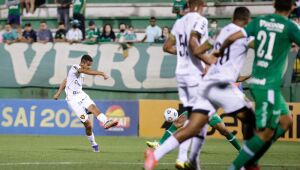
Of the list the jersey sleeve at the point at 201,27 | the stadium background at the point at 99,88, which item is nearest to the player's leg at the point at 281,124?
the jersey sleeve at the point at 201,27

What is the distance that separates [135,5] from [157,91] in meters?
6.84

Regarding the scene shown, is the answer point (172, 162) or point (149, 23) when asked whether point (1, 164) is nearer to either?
point (172, 162)

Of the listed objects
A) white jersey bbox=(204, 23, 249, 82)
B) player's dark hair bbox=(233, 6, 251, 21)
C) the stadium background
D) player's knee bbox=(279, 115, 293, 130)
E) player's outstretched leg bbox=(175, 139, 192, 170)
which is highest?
player's dark hair bbox=(233, 6, 251, 21)

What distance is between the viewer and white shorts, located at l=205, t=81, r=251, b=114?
1045 cm

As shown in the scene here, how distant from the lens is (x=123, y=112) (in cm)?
2300

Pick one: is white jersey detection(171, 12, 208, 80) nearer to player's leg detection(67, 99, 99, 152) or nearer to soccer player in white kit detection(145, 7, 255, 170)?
soccer player in white kit detection(145, 7, 255, 170)

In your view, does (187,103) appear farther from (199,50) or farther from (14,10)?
(14,10)

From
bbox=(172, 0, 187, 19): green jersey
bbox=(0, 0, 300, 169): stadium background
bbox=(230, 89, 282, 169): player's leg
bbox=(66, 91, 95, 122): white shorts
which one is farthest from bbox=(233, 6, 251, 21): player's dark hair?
bbox=(172, 0, 187, 19): green jersey

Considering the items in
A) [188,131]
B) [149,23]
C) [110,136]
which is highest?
[188,131]

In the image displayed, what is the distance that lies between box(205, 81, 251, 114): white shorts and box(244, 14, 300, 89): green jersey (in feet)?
0.90

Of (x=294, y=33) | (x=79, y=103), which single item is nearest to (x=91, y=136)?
(x=79, y=103)

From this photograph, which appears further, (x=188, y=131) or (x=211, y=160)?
(x=211, y=160)

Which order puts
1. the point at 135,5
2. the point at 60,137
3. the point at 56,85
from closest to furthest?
the point at 60,137, the point at 56,85, the point at 135,5

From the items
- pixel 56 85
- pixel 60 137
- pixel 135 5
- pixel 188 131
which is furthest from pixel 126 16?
pixel 188 131
